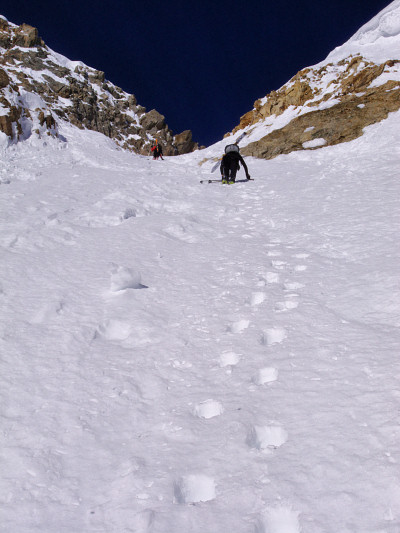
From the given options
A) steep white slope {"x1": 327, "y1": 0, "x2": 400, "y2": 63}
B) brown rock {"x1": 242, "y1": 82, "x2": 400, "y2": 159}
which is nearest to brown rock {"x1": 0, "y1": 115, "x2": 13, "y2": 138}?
brown rock {"x1": 242, "y1": 82, "x2": 400, "y2": 159}

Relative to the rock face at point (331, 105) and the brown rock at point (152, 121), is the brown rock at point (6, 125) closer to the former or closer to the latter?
the rock face at point (331, 105)

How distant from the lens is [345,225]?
6.09m

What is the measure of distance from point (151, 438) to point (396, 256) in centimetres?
375

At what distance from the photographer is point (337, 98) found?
20.0 meters

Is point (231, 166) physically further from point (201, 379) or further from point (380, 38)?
point (380, 38)

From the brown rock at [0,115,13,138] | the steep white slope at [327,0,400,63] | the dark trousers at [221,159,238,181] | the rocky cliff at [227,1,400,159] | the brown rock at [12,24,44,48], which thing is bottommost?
the dark trousers at [221,159,238,181]

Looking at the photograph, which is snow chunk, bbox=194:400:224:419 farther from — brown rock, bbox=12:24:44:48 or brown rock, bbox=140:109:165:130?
brown rock, bbox=12:24:44:48

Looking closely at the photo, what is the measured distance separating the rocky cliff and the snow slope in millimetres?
12595

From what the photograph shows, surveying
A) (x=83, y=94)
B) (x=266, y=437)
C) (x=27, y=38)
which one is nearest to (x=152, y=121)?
(x=83, y=94)

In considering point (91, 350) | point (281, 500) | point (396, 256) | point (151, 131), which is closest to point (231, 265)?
point (396, 256)

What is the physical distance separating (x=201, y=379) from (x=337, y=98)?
2179 centimetres

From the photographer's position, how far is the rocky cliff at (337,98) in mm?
16719

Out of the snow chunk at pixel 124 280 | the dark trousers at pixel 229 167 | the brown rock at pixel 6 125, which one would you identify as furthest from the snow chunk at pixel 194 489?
the brown rock at pixel 6 125

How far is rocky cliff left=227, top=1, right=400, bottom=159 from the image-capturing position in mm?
16719
